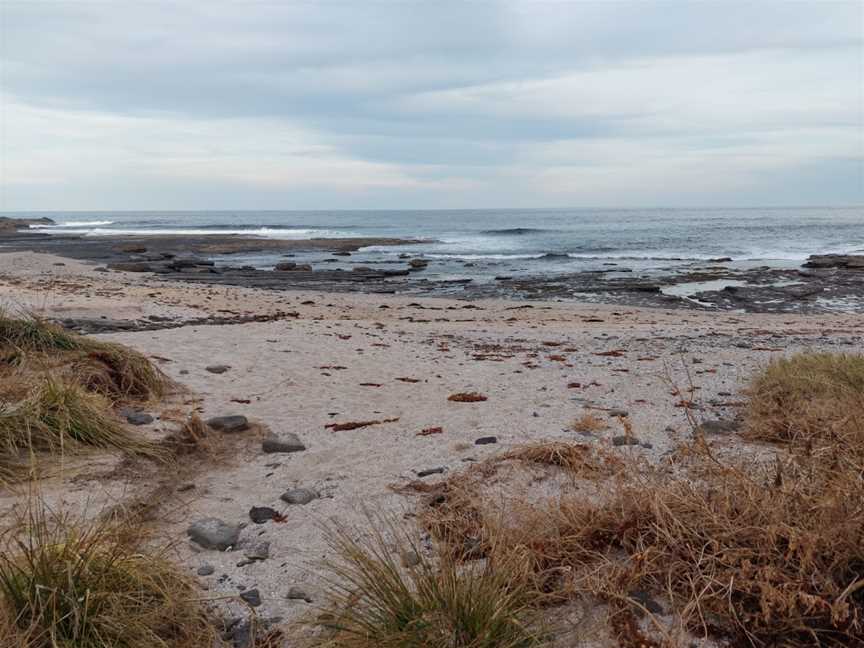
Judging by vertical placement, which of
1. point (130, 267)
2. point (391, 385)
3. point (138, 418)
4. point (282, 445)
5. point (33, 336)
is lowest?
point (391, 385)

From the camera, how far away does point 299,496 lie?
→ 3.99 metres

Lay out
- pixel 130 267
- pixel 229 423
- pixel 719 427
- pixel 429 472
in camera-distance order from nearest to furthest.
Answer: pixel 429 472 < pixel 719 427 < pixel 229 423 < pixel 130 267

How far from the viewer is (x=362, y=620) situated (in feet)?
7.84

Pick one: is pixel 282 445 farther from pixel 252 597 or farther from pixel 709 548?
pixel 709 548

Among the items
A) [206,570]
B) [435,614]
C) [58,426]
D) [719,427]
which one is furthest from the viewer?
[719,427]

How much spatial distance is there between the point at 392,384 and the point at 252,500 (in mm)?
3404

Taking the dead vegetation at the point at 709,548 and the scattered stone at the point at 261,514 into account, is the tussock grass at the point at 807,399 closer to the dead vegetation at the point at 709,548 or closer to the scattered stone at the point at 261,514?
the dead vegetation at the point at 709,548

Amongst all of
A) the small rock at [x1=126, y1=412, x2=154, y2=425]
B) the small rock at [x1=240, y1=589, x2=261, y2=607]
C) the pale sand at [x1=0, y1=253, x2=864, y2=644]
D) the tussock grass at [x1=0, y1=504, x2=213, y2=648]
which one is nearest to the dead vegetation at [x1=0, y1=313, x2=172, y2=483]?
the small rock at [x1=126, y1=412, x2=154, y2=425]

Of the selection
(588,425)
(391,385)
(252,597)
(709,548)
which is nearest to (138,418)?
(391,385)

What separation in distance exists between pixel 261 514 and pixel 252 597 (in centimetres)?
91

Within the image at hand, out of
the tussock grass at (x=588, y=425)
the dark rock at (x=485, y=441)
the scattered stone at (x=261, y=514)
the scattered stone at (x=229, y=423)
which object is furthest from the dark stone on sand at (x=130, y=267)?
the scattered stone at (x=261, y=514)

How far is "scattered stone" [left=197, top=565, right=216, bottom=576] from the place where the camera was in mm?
3084

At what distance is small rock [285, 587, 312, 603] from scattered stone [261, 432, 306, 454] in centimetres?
211

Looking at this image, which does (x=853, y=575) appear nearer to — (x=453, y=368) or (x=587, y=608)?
(x=587, y=608)
